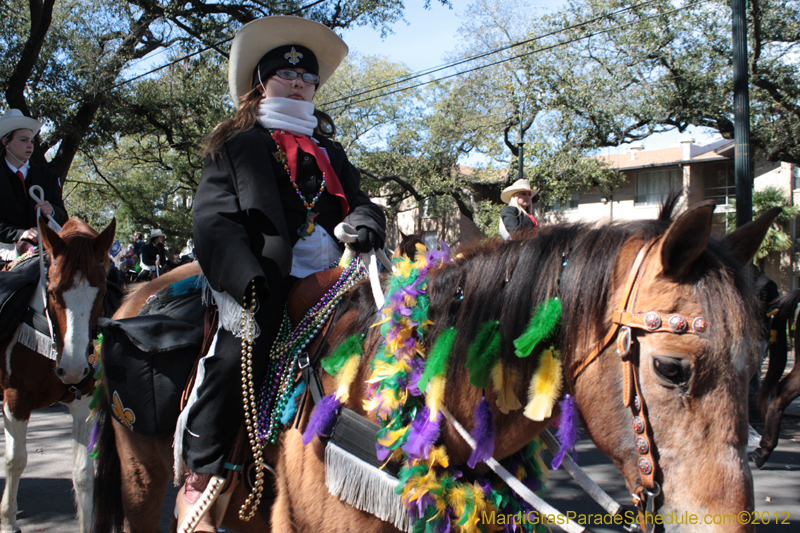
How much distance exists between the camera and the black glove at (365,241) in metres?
2.12

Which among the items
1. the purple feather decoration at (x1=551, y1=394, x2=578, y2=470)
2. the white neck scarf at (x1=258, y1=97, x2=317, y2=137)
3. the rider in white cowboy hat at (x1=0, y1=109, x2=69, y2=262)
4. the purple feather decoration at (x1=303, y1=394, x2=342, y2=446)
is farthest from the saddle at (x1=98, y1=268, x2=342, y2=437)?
the rider in white cowboy hat at (x1=0, y1=109, x2=69, y2=262)

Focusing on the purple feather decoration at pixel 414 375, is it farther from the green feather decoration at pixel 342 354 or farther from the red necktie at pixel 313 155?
the red necktie at pixel 313 155

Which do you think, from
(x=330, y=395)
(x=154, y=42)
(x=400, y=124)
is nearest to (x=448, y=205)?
(x=400, y=124)

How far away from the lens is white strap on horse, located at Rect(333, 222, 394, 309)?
1955 mm

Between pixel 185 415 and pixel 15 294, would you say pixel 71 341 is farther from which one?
pixel 185 415

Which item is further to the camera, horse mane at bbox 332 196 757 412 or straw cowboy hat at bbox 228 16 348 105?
straw cowboy hat at bbox 228 16 348 105

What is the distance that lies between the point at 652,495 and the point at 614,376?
29 centimetres

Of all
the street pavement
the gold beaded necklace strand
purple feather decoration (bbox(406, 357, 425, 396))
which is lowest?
the street pavement

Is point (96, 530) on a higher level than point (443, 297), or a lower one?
lower

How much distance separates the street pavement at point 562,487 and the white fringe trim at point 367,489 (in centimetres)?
262

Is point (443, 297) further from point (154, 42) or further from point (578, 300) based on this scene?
point (154, 42)

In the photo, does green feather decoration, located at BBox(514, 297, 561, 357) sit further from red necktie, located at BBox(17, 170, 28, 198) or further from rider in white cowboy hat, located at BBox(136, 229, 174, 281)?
rider in white cowboy hat, located at BBox(136, 229, 174, 281)

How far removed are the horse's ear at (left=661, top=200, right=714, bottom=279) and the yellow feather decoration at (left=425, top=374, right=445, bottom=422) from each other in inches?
28.6

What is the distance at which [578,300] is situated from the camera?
1.51 m
